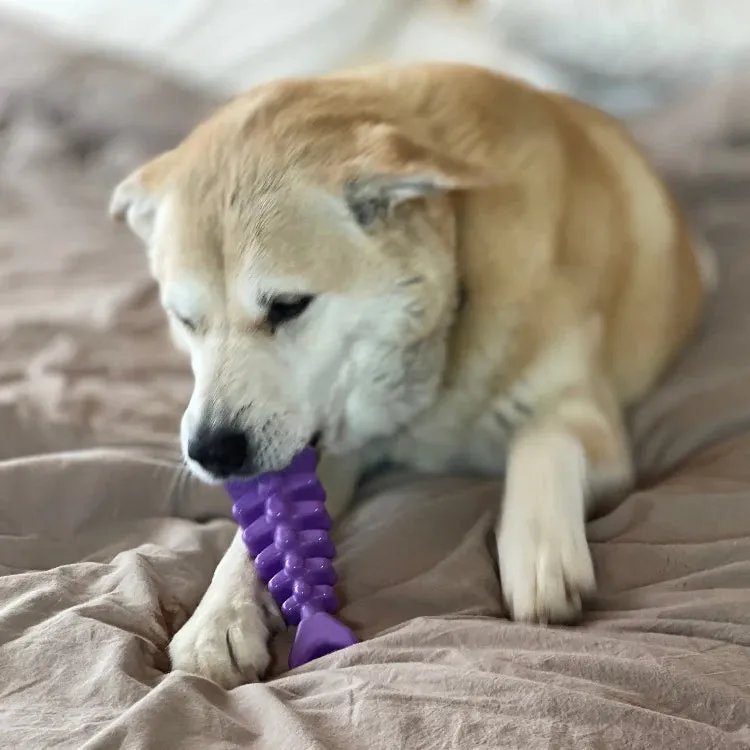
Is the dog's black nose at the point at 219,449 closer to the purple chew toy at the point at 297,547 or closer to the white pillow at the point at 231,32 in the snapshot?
the purple chew toy at the point at 297,547

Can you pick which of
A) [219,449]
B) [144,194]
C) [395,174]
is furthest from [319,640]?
[144,194]

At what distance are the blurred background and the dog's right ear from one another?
109 cm

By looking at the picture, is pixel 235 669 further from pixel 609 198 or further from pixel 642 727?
pixel 609 198

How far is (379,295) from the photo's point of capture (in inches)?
45.7

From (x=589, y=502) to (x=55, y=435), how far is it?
839mm

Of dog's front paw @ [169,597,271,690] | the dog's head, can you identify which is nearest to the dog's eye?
the dog's head

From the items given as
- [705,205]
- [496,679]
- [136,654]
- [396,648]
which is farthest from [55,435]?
[705,205]

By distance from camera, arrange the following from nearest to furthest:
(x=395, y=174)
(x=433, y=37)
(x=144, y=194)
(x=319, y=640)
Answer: (x=319, y=640)
(x=395, y=174)
(x=144, y=194)
(x=433, y=37)

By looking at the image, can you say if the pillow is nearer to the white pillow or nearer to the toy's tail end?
the toy's tail end

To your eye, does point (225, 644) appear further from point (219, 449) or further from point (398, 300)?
point (398, 300)

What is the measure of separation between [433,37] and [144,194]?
1.28 meters

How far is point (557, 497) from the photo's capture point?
44.3 inches

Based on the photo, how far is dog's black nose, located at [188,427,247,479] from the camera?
1108mm

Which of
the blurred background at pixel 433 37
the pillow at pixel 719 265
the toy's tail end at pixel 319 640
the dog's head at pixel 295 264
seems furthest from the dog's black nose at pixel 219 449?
the blurred background at pixel 433 37
